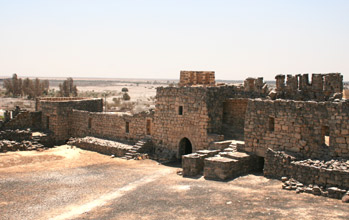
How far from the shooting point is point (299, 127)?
1458cm

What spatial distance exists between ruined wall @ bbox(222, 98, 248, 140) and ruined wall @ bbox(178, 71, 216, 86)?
6.87ft

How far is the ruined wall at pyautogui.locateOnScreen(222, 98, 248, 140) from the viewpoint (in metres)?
19.4

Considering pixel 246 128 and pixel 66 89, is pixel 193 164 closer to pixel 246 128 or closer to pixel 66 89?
pixel 246 128

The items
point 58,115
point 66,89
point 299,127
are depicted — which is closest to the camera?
point 299,127

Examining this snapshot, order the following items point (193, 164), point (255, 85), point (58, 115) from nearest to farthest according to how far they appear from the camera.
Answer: point (193, 164)
point (255, 85)
point (58, 115)

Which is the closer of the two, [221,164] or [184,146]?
[221,164]

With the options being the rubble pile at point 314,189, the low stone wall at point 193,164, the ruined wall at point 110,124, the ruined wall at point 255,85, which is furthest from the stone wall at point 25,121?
the rubble pile at point 314,189

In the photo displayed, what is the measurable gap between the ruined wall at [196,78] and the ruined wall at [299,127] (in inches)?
224

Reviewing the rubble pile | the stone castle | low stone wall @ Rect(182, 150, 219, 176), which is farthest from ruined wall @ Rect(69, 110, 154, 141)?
the rubble pile

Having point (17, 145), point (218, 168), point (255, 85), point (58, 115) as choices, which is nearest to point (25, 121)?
point (58, 115)

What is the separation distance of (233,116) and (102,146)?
7.57m

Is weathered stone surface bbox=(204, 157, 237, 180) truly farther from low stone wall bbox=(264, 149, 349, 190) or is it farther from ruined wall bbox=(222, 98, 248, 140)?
ruined wall bbox=(222, 98, 248, 140)

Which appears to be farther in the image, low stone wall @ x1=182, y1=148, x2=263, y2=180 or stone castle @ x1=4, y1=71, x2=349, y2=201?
low stone wall @ x1=182, y1=148, x2=263, y2=180

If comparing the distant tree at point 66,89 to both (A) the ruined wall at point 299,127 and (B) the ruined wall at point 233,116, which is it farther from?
(A) the ruined wall at point 299,127
